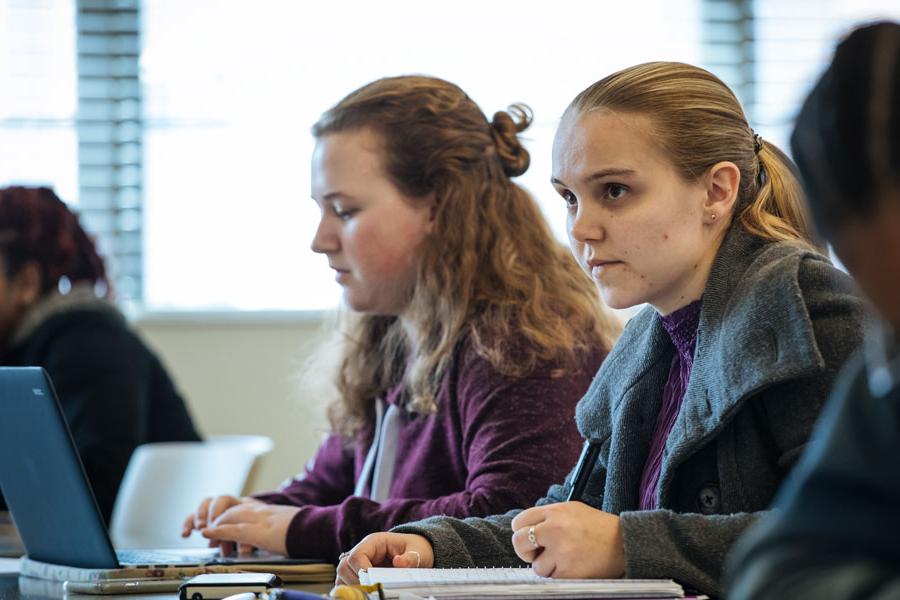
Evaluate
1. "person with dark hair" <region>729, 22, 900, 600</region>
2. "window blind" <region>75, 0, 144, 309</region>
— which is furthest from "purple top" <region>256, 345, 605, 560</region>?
"window blind" <region>75, 0, 144, 309</region>

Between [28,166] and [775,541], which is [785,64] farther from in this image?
[775,541]

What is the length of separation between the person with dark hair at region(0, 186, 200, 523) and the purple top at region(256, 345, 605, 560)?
0.78 metres

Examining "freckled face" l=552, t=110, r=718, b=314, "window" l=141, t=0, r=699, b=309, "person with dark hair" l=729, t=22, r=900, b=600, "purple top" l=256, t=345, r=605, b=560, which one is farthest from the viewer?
"window" l=141, t=0, r=699, b=309

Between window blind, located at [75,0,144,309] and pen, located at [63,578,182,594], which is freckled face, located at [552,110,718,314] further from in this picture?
window blind, located at [75,0,144,309]

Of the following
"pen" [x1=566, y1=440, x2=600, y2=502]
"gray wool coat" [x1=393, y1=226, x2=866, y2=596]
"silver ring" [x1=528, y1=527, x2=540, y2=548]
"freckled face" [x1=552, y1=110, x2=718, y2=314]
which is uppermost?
"freckled face" [x1=552, y1=110, x2=718, y2=314]

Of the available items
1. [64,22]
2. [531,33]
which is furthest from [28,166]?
[531,33]

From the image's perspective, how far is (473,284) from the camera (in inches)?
72.9

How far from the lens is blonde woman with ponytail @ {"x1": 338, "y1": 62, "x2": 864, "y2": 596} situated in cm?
105

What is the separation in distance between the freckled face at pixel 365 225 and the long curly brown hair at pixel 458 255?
0.02m

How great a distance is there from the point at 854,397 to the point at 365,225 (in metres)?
1.28

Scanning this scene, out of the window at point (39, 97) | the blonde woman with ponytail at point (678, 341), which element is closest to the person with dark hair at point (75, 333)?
the window at point (39, 97)

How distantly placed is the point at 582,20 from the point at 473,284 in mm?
2022

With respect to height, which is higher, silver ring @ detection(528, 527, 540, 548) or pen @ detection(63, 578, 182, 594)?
silver ring @ detection(528, 527, 540, 548)

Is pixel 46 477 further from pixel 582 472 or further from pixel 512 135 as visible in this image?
pixel 512 135
